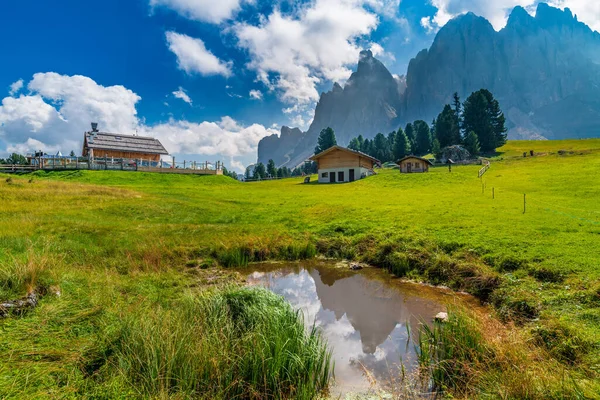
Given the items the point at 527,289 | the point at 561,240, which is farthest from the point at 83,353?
the point at 561,240

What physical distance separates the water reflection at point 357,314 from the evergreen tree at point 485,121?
3599 inches

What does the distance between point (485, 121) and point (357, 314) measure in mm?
97673

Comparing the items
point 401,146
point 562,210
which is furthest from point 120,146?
point 401,146

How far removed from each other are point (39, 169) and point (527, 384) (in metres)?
58.3

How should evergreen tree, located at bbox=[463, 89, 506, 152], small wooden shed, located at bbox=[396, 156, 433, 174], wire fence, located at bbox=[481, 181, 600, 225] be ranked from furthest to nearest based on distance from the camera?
evergreen tree, located at bbox=[463, 89, 506, 152]
small wooden shed, located at bbox=[396, 156, 433, 174]
wire fence, located at bbox=[481, 181, 600, 225]

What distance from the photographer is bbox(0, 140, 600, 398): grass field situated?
5691 mm

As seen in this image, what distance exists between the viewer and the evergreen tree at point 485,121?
86.2 meters

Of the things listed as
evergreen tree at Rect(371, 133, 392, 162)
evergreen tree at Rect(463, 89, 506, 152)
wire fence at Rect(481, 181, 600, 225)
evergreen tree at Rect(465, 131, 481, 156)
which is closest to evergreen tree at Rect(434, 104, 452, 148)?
evergreen tree at Rect(463, 89, 506, 152)

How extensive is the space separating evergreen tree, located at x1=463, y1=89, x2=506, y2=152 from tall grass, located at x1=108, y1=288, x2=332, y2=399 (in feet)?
321

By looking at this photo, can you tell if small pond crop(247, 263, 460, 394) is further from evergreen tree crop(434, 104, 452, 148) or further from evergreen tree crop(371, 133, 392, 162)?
evergreen tree crop(371, 133, 392, 162)

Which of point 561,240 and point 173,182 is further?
point 173,182

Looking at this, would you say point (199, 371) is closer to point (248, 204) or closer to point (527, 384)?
point (527, 384)

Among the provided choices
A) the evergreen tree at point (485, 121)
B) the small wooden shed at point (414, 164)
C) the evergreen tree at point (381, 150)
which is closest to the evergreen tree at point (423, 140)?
the evergreen tree at point (381, 150)

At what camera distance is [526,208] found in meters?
19.9
